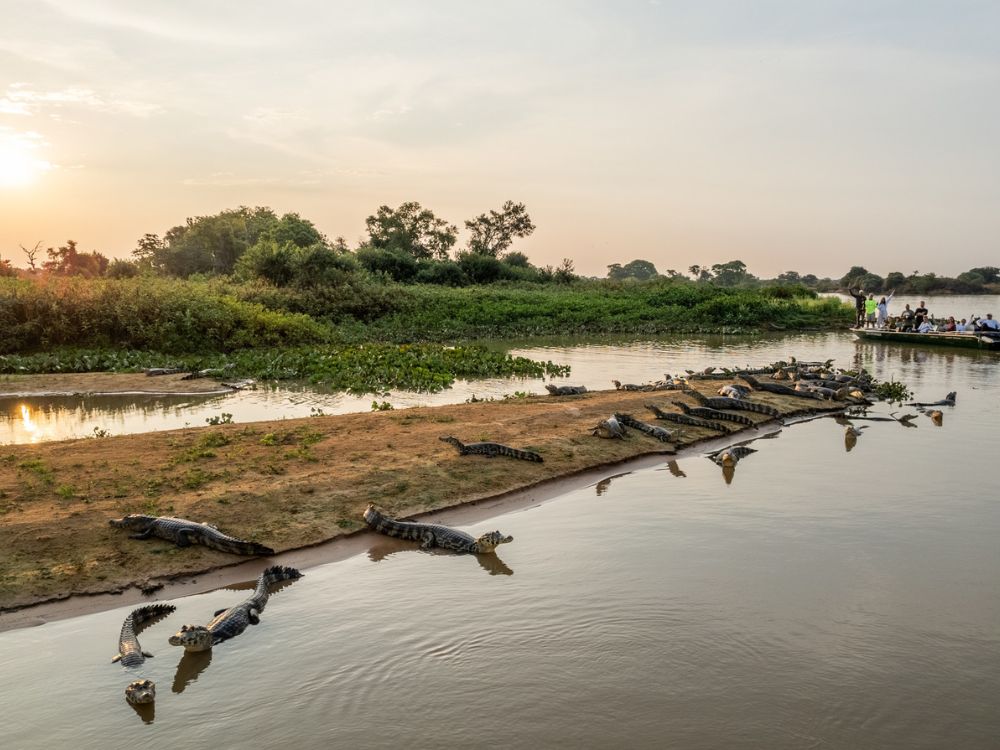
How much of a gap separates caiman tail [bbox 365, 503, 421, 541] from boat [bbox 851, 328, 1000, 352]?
26003mm

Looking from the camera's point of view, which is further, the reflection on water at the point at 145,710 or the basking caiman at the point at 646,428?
the basking caiman at the point at 646,428

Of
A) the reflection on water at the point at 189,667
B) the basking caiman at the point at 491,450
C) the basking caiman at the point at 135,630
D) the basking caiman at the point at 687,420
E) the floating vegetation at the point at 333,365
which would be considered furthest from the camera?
the floating vegetation at the point at 333,365

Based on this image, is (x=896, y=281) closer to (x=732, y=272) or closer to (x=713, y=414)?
(x=732, y=272)

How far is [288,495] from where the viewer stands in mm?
8727

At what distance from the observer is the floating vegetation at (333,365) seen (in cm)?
1867

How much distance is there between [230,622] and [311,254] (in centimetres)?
2952

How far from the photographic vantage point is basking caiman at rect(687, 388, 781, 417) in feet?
48.9

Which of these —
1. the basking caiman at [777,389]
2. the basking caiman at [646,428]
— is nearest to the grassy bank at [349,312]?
the basking caiman at [777,389]

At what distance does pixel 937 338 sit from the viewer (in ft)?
95.7

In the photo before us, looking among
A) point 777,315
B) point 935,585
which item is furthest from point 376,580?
point 777,315

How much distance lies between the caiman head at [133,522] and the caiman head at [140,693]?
2545 millimetres

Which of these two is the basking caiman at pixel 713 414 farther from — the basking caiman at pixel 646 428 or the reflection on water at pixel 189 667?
the reflection on water at pixel 189 667

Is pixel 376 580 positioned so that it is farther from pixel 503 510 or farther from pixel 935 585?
pixel 935 585

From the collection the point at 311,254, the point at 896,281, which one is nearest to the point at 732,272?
the point at 896,281
